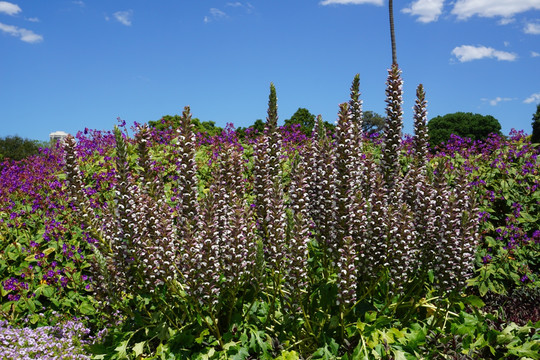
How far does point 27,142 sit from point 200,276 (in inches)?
1451

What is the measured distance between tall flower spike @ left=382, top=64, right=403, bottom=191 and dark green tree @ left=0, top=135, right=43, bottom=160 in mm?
33531

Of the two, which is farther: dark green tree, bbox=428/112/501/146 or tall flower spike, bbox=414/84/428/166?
dark green tree, bbox=428/112/501/146

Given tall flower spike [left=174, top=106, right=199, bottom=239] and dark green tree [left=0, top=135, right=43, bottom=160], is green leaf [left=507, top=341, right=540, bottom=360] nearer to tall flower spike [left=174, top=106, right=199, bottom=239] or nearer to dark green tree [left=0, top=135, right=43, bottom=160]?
tall flower spike [left=174, top=106, right=199, bottom=239]

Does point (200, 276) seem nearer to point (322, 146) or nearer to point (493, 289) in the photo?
point (322, 146)

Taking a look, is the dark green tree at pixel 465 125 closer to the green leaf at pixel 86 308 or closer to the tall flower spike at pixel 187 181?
the green leaf at pixel 86 308

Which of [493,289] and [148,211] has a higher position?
[148,211]

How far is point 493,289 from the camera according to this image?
7.42 metres

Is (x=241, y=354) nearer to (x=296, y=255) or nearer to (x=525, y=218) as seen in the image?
(x=296, y=255)

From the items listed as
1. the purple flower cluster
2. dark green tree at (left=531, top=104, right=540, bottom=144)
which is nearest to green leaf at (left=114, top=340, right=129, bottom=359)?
the purple flower cluster

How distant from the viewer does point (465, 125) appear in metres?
56.3

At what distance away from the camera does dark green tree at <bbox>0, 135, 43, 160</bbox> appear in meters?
33.7

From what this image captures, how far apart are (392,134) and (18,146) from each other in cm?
3697

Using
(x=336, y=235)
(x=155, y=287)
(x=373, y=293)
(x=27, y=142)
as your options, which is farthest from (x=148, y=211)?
(x=27, y=142)

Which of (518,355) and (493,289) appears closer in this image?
(518,355)
